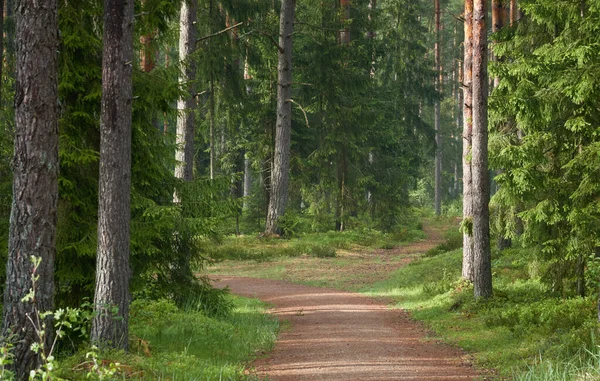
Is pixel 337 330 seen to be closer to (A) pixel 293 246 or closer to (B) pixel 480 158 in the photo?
(B) pixel 480 158

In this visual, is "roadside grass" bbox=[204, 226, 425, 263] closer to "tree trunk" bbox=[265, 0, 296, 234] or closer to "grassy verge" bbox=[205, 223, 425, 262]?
"grassy verge" bbox=[205, 223, 425, 262]

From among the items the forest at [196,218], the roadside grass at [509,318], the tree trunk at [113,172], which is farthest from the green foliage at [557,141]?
the tree trunk at [113,172]

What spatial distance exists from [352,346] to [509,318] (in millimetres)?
3283

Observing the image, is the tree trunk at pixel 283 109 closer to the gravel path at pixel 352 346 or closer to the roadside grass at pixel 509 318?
the roadside grass at pixel 509 318

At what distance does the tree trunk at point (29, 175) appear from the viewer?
761 cm

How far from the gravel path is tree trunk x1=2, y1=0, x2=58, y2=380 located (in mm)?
3440

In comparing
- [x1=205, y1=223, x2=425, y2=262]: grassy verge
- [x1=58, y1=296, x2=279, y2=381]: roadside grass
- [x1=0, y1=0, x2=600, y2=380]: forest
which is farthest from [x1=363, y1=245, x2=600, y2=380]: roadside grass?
[x1=205, y1=223, x2=425, y2=262]: grassy verge

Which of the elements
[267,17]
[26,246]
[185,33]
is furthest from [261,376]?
[267,17]

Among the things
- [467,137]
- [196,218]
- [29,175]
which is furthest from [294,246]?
[29,175]

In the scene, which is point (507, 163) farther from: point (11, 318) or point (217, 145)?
point (217, 145)

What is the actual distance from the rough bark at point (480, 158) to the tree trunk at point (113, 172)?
8.34 metres

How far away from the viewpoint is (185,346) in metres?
10.6

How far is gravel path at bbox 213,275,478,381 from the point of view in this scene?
9836 millimetres

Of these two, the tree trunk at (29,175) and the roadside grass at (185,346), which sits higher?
the tree trunk at (29,175)
